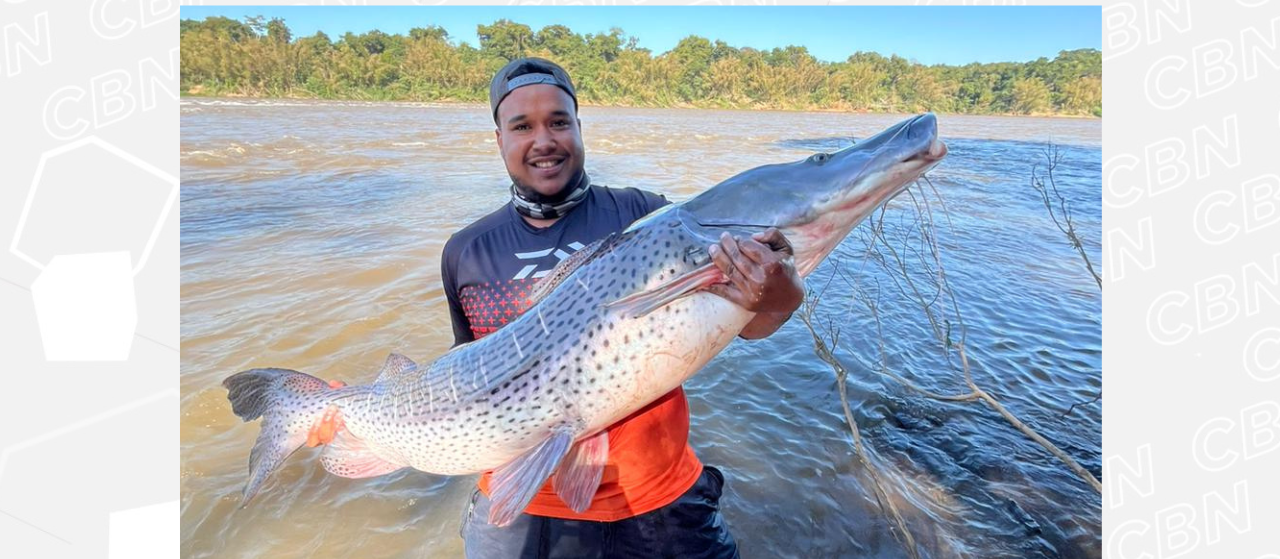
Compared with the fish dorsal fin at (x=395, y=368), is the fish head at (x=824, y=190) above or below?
above

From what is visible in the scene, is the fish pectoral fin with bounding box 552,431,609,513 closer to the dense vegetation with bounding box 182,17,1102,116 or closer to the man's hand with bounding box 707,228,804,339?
the man's hand with bounding box 707,228,804,339

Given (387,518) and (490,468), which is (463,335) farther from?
(387,518)

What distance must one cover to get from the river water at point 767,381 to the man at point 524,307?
3.80 feet

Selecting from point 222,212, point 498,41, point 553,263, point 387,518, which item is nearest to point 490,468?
point 553,263

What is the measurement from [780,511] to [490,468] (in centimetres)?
204

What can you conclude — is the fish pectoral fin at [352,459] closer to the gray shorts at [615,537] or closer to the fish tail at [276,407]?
the fish tail at [276,407]

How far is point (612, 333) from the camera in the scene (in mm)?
1801

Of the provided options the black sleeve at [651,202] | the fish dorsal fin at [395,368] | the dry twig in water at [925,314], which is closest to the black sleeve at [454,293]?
the fish dorsal fin at [395,368]

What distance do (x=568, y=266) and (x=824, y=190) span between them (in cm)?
87

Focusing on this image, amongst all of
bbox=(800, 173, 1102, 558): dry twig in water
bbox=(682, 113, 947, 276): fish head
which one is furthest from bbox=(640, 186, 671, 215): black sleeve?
bbox=(800, 173, 1102, 558): dry twig in water

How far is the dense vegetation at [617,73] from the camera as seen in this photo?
135 feet

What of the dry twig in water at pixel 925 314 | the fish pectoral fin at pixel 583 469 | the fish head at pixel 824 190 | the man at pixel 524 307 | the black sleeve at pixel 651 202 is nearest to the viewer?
the fish head at pixel 824 190

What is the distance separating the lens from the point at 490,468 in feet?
6.83

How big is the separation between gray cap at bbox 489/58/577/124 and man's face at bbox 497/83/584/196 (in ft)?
0.10
